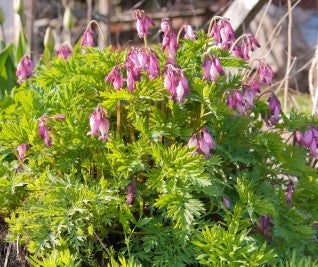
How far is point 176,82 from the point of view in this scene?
82.9 inches

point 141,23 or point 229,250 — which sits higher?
point 141,23

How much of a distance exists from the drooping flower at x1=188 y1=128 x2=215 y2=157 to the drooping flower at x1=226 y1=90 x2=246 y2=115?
0.19m

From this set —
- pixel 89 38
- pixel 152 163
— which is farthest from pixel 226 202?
pixel 89 38

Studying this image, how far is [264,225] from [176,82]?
666mm

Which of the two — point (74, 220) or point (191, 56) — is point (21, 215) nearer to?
point (74, 220)

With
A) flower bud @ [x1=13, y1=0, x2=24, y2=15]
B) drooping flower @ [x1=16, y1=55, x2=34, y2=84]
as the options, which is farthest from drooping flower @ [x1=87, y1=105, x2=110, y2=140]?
flower bud @ [x1=13, y1=0, x2=24, y2=15]

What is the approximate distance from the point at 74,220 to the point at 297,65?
20.8 ft

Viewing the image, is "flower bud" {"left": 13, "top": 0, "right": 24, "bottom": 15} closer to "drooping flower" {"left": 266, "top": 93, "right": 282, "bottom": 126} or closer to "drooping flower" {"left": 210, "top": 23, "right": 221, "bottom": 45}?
"drooping flower" {"left": 210, "top": 23, "right": 221, "bottom": 45}

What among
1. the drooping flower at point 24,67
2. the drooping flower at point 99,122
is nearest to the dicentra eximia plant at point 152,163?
the drooping flower at point 99,122

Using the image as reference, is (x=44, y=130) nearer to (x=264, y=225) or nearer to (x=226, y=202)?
(x=226, y=202)

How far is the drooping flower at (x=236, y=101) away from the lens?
89.6 inches

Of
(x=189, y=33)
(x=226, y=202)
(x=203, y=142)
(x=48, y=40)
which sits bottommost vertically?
(x=226, y=202)

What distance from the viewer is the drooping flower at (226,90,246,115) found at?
7.47 ft

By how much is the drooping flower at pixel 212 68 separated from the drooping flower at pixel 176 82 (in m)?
0.13
